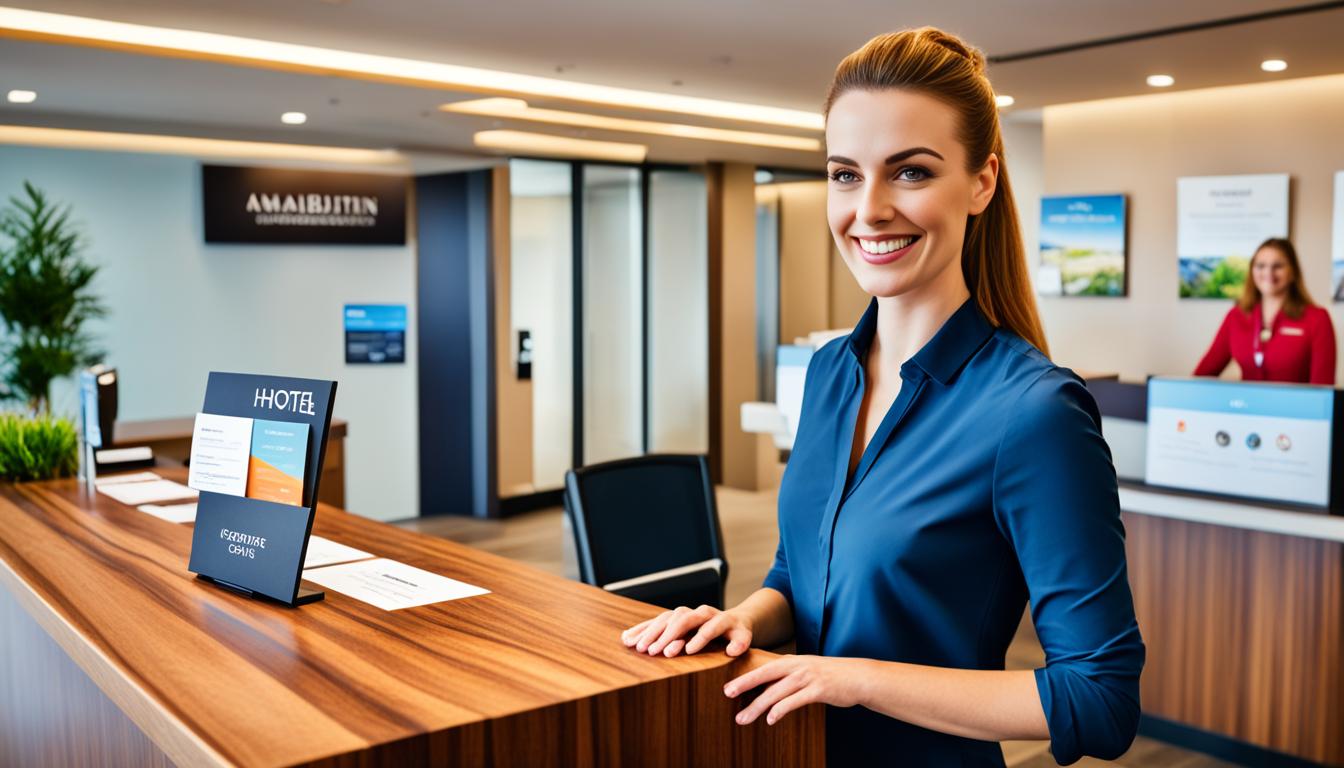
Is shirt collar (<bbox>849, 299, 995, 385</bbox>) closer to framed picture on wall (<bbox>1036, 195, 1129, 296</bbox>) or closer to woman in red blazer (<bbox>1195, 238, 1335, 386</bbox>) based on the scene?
woman in red blazer (<bbox>1195, 238, 1335, 386</bbox>)

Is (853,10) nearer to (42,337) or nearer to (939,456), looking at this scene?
(939,456)

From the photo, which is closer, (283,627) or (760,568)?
(283,627)

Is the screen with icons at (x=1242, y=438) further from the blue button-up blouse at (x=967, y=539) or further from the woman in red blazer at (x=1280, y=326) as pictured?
the blue button-up blouse at (x=967, y=539)

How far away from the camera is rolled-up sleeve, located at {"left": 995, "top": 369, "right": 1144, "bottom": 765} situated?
1.30 metres

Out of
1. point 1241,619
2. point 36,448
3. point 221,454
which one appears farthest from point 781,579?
point 1241,619

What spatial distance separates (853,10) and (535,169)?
184 inches

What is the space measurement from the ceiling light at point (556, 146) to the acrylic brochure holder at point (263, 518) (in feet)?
19.8

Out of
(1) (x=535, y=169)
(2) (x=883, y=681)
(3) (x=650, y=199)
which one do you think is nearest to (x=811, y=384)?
(2) (x=883, y=681)

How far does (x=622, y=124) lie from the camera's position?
303 inches

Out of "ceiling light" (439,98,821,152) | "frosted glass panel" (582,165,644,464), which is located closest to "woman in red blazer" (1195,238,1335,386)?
"ceiling light" (439,98,821,152)

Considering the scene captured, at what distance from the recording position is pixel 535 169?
9.03 m

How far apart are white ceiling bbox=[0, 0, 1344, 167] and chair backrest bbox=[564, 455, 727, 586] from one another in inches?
92.9

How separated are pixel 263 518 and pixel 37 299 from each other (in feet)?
19.2

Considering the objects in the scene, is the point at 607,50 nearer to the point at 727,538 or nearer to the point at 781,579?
the point at 727,538
